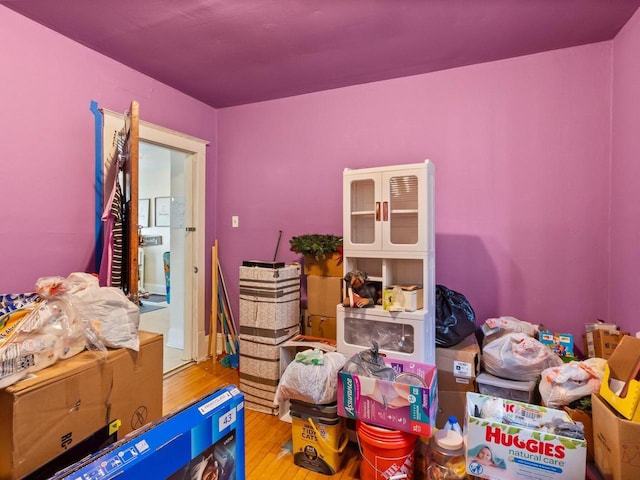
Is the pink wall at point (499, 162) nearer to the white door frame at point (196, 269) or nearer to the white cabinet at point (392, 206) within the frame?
the white cabinet at point (392, 206)

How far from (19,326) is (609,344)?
2885 millimetres

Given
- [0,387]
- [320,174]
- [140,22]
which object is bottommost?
[0,387]

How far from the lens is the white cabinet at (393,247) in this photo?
193cm

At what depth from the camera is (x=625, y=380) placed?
1483 millimetres

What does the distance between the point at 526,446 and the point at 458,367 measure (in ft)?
2.30

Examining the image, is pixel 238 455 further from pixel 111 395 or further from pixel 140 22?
pixel 140 22

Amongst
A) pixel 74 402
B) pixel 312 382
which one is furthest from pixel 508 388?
pixel 74 402

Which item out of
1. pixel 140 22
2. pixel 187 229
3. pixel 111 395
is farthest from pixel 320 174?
pixel 111 395

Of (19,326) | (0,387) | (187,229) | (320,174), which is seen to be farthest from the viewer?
(187,229)

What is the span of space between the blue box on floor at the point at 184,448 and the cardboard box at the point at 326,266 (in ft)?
4.94

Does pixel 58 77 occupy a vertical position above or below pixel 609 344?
above

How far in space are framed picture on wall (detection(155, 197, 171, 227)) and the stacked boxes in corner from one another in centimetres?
380

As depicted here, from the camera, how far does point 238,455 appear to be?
104 cm

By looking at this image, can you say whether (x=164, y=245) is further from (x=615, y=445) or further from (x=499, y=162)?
(x=615, y=445)
